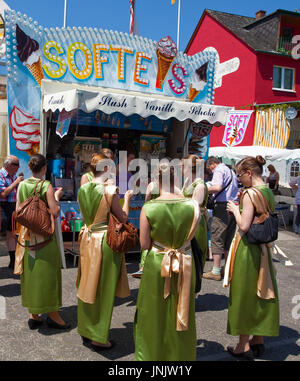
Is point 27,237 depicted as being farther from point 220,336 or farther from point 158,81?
point 158,81

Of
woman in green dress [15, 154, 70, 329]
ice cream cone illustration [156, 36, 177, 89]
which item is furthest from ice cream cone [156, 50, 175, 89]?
woman in green dress [15, 154, 70, 329]

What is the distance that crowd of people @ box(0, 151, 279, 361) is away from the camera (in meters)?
2.76

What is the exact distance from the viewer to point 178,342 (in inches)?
109

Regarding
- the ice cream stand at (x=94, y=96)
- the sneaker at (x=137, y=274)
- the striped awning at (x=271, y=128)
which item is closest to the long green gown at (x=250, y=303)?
A: the sneaker at (x=137, y=274)

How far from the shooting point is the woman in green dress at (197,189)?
459 centimetres

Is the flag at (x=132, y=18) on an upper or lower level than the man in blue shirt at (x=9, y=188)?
upper

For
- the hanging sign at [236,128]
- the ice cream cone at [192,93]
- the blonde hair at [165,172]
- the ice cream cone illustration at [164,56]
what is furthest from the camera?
the hanging sign at [236,128]

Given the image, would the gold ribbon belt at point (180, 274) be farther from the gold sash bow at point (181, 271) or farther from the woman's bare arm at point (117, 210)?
the woman's bare arm at point (117, 210)

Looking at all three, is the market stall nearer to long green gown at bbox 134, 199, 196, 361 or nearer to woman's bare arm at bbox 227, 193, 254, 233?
woman's bare arm at bbox 227, 193, 254, 233

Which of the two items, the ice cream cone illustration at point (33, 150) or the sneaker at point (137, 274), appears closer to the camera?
the sneaker at point (137, 274)

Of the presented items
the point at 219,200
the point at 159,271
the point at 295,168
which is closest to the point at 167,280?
the point at 159,271

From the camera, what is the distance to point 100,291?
3.40 m

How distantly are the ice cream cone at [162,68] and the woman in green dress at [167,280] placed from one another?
5.73 metres
